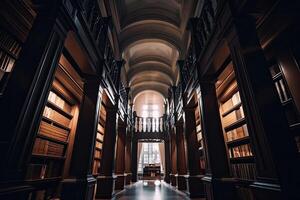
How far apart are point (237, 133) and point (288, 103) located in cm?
126

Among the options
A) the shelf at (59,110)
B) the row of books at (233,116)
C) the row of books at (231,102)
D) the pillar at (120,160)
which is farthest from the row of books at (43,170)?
the row of books at (231,102)

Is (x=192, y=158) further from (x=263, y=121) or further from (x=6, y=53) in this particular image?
(x=6, y=53)

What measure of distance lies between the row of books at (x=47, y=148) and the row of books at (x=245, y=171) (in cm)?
358

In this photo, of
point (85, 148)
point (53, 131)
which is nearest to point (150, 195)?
point (85, 148)

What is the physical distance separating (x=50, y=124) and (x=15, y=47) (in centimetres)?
155

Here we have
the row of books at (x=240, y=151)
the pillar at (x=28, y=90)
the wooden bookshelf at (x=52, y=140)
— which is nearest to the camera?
the pillar at (x=28, y=90)

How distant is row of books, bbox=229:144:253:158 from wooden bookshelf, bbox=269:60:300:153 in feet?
2.98

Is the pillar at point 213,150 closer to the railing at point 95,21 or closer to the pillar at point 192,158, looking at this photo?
the pillar at point 192,158

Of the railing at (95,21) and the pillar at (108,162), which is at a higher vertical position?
the railing at (95,21)

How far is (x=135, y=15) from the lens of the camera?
532 cm

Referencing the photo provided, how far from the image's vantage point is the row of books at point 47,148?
2678 millimetres

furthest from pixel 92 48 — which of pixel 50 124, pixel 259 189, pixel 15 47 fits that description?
pixel 259 189

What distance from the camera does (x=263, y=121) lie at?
5.26ft

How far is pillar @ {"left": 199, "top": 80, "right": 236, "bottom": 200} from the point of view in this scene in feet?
8.79
